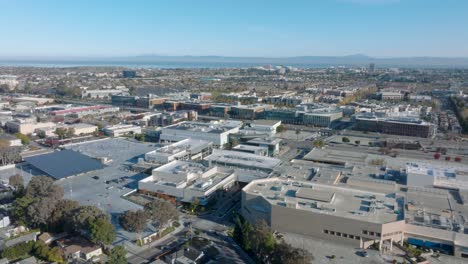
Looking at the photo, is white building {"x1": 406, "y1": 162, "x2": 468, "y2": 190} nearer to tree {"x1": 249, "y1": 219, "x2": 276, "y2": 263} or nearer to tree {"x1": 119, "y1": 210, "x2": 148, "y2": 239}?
tree {"x1": 249, "y1": 219, "x2": 276, "y2": 263}

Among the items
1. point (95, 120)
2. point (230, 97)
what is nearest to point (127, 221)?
point (95, 120)

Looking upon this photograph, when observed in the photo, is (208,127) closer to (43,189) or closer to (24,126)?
(24,126)

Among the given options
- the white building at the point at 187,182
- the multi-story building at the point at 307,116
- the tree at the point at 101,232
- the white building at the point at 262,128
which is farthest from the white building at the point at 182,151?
the multi-story building at the point at 307,116

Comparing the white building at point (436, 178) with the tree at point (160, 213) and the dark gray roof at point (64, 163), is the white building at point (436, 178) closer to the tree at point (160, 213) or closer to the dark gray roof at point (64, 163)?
the tree at point (160, 213)

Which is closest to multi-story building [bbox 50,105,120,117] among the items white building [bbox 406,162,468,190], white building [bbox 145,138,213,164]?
white building [bbox 145,138,213,164]

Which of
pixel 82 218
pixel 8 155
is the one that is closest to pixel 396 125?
pixel 82 218
